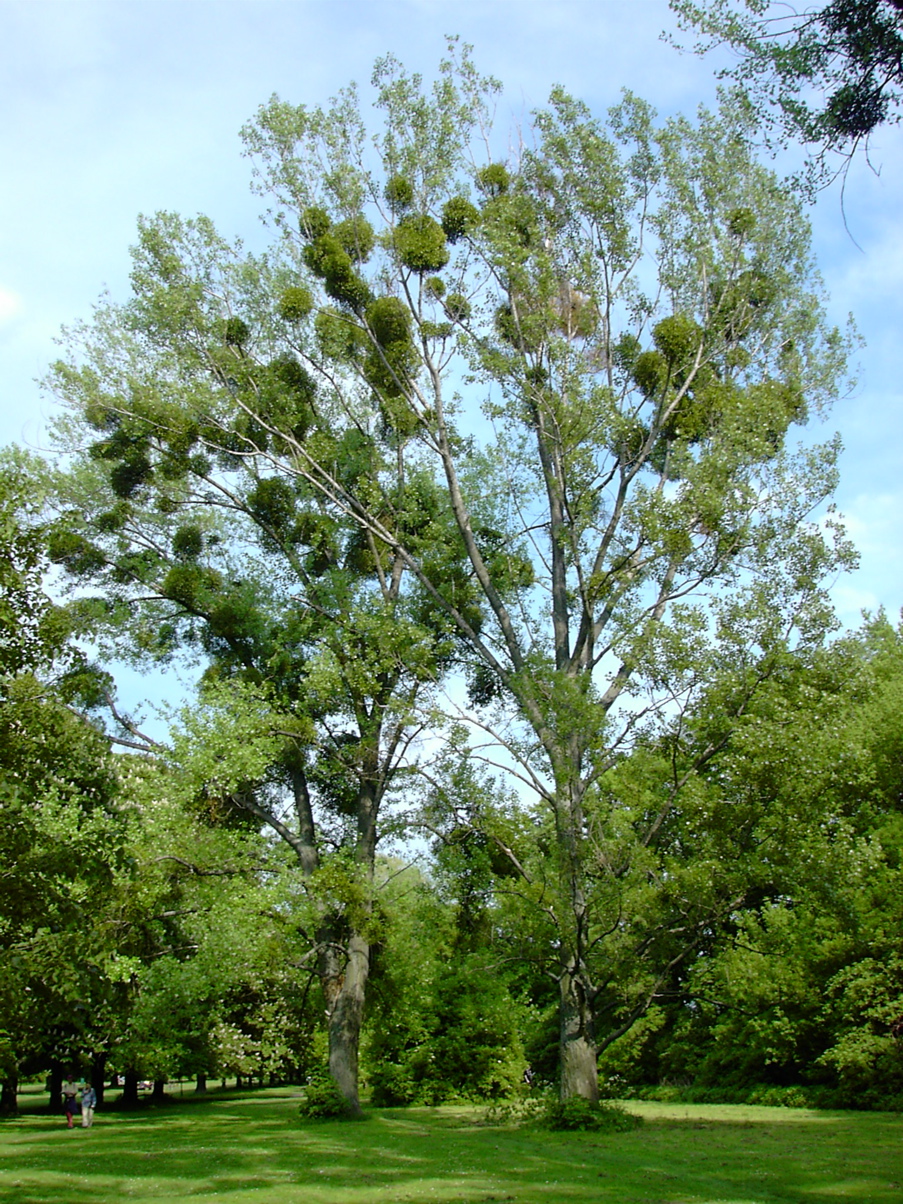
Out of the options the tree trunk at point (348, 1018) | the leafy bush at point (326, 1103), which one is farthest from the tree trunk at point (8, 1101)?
the tree trunk at point (348, 1018)

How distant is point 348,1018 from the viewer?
21.6 metres

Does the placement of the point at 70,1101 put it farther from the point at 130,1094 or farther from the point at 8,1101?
the point at 130,1094

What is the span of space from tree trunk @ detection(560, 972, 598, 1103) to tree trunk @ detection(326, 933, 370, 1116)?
621 centimetres

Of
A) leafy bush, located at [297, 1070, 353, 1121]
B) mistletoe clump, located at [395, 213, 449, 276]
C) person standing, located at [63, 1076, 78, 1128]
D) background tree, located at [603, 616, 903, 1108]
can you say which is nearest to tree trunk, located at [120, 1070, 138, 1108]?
person standing, located at [63, 1076, 78, 1128]

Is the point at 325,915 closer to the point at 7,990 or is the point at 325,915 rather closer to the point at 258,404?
the point at 258,404

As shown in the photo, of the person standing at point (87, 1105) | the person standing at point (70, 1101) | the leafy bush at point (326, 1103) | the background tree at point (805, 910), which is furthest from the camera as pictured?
the person standing at point (70, 1101)

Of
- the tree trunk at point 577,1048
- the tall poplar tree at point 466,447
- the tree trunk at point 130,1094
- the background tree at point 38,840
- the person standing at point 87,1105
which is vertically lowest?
the tree trunk at point 130,1094

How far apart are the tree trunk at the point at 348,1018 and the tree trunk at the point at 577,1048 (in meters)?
6.21

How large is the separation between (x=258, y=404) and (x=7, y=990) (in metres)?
16.6

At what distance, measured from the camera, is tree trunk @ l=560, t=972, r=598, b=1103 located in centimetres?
1694

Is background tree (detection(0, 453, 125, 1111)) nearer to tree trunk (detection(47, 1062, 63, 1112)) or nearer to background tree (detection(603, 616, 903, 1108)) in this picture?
background tree (detection(603, 616, 903, 1108))

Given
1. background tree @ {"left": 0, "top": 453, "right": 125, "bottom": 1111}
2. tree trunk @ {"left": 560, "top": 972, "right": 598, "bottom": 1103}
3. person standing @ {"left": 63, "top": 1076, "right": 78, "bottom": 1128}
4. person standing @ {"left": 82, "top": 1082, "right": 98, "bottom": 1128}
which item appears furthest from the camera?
person standing @ {"left": 63, "top": 1076, "right": 78, "bottom": 1128}

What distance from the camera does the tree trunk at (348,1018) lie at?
2159cm

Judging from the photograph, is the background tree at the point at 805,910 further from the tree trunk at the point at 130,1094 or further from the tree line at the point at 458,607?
the tree trunk at the point at 130,1094
